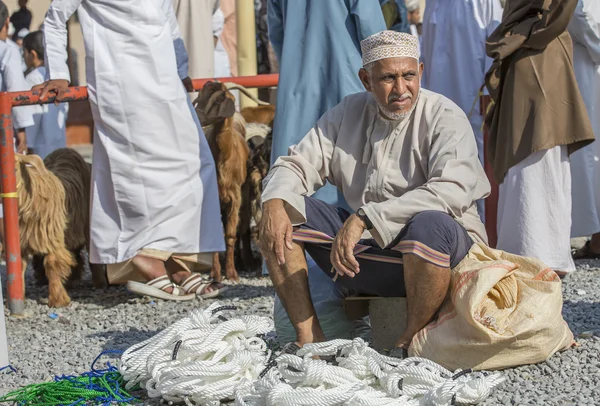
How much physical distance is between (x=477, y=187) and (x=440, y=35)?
3.50 meters

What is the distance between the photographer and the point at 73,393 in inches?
148

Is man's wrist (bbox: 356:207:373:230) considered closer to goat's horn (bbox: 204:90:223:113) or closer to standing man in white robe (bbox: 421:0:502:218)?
goat's horn (bbox: 204:90:223:113)

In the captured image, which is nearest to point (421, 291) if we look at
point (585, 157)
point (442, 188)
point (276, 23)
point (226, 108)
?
point (442, 188)

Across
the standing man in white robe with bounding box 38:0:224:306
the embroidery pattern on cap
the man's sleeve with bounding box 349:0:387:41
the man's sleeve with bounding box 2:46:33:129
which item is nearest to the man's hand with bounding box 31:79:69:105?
the standing man in white robe with bounding box 38:0:224:306

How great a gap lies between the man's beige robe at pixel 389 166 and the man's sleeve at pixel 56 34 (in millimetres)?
2169

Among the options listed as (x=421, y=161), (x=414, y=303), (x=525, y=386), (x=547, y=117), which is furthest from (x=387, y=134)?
(x=547, y=117)

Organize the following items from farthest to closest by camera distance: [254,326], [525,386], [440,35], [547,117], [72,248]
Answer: [440,35], [72,248], [547,117], [254,326], [525,386]

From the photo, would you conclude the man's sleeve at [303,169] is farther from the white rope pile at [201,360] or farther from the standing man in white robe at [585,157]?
the standing man in white robe at [585,157]

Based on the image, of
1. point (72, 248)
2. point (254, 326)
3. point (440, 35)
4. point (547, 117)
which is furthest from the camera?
point (440, 35)

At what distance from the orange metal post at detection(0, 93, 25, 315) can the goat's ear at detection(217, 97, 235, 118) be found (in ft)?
4.38

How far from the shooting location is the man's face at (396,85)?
13.4ft

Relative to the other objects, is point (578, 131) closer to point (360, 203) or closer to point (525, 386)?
point (360, 203)

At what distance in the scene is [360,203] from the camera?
13.9 ft

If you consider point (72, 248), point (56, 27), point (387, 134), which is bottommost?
point (72, 248)
